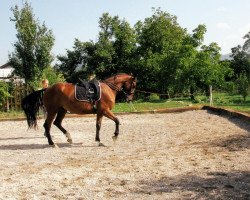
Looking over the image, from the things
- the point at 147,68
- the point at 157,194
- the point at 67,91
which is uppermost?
the point at 147,68

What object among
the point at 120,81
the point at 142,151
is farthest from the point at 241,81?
the point at 142,151

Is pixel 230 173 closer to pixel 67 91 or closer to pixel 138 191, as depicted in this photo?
pixel 138 191

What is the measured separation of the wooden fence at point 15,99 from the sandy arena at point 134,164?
31.2ft

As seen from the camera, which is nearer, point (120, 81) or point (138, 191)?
point (138, 191)

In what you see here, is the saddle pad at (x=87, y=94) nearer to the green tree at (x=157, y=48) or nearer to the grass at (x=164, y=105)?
the grass at (x=164, y=105)

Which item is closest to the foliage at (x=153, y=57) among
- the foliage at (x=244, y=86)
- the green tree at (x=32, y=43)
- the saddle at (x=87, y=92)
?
the foliage at (x=244, y=86)

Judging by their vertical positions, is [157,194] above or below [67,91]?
below

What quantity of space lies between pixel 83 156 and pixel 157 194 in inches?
143

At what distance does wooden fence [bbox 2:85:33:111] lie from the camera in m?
22.4

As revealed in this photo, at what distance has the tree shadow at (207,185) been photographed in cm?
531

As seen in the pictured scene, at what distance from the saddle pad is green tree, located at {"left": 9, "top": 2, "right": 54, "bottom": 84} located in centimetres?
1659

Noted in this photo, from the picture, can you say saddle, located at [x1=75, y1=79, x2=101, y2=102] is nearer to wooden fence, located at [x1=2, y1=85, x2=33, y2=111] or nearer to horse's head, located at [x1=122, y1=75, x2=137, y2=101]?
horse's head, located at [x1=122, y1=75, x2=137, y2=101]

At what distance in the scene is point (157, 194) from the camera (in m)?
5.46

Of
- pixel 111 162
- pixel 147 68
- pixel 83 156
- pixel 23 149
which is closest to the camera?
pixel 111 162
